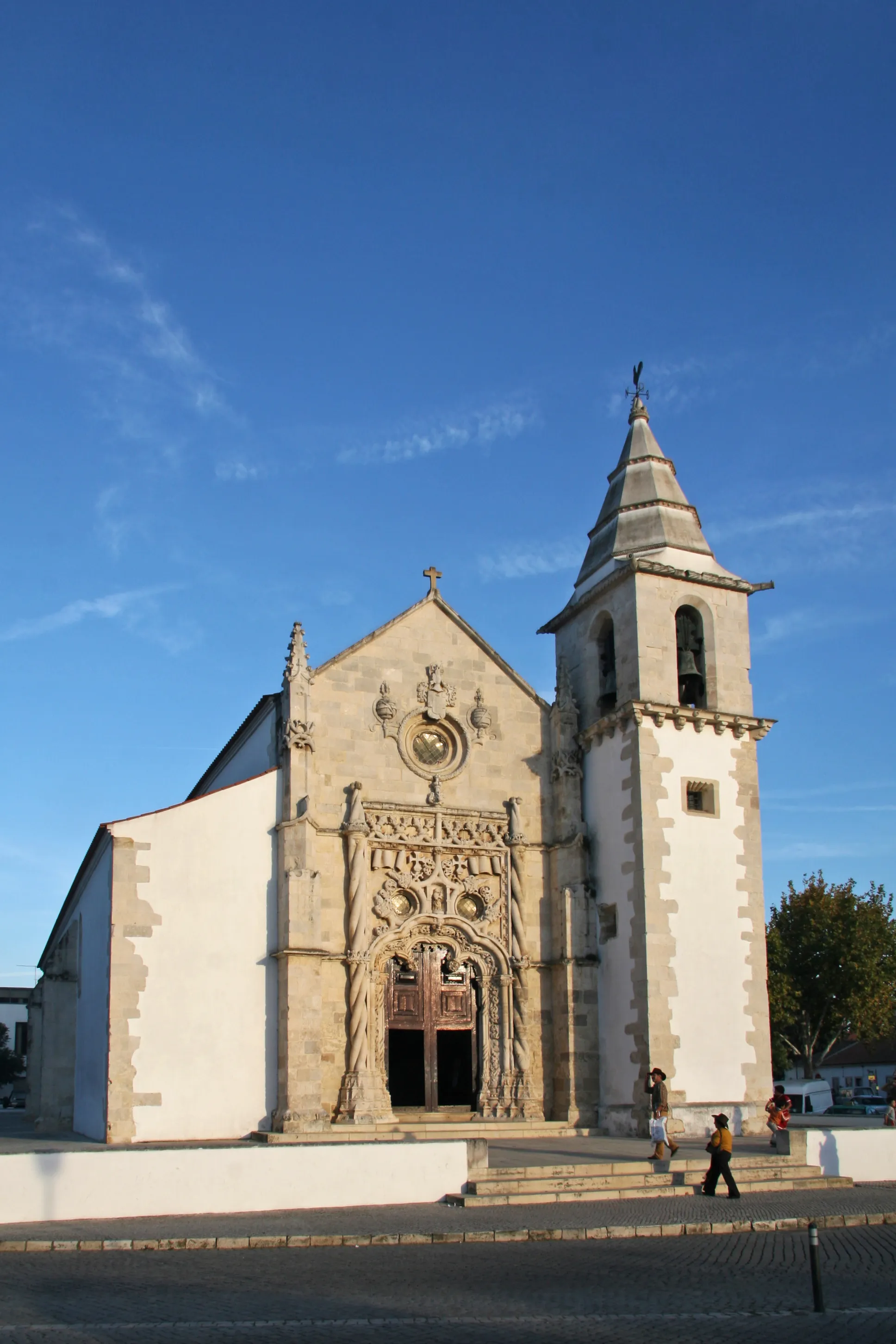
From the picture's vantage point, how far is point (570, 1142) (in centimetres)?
2358

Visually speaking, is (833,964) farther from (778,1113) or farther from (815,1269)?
(815,1269)

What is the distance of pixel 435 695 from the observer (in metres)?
27.2

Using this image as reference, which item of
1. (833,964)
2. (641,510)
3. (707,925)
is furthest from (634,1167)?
(833,964)

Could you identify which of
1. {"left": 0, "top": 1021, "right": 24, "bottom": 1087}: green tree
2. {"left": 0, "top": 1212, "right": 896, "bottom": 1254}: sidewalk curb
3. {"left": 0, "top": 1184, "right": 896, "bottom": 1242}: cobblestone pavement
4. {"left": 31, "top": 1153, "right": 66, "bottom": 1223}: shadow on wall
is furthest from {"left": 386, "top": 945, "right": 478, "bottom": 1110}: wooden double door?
{"left": 0, "top": 1021, "right": 24, "bottom": 1087}: green tree

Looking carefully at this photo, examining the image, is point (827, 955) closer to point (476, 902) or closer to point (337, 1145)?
point (476, 902)

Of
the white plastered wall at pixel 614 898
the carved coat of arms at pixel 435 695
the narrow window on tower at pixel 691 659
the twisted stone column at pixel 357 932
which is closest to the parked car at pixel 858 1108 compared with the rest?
the white plastered wall at pixel 614 898

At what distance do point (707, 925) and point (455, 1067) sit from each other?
6.02 metres

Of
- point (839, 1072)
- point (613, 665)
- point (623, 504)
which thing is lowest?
point (839, 1072)

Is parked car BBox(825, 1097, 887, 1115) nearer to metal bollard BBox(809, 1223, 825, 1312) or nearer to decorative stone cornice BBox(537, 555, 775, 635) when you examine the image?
decorative stone cornice BBox(537, 555, 775, 635)

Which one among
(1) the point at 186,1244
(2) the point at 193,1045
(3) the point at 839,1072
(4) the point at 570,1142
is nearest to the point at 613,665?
(4) the point at 570,1142

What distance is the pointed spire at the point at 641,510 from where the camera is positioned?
2903 cm

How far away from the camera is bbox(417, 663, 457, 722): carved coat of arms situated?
2712cm

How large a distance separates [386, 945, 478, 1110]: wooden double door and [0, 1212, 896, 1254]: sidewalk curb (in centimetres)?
1074

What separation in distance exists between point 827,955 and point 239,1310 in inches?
1531
